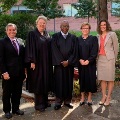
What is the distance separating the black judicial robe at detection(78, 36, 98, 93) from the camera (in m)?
5.76

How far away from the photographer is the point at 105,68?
5879mm

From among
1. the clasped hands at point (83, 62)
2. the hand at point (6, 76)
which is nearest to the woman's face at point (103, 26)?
the clasped hands at point (83, 62)

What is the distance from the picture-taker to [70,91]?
5.89m

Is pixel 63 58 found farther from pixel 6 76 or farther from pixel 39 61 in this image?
pixel 6 76

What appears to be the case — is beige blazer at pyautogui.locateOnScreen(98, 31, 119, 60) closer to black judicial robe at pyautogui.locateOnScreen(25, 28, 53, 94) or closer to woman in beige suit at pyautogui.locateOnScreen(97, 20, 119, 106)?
woman in beige suit at pyautogui.locateOnScreen(97, 20, 119, 106)

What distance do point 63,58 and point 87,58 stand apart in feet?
1.85

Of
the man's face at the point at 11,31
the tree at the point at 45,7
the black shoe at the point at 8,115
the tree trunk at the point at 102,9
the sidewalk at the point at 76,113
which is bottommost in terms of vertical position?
the sidewalk at the point at 76,113

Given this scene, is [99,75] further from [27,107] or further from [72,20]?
[72,20]

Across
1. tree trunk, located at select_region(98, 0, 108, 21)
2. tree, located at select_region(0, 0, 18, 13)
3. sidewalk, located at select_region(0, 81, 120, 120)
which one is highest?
tree, located at select_region(0, 0, 18, 13)

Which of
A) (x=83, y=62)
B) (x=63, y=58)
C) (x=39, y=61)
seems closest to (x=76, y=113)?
(x=83, y=62)

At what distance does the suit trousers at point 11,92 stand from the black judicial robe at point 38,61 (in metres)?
0.36

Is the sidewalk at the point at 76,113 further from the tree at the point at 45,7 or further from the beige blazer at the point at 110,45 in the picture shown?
the tree at the point at 45,7

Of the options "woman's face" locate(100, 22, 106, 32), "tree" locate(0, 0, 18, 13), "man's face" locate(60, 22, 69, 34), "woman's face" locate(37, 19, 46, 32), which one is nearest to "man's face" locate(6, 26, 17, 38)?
"woman's face" locate(37, 19, 46, 32)

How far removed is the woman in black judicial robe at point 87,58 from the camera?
18.8 feet
